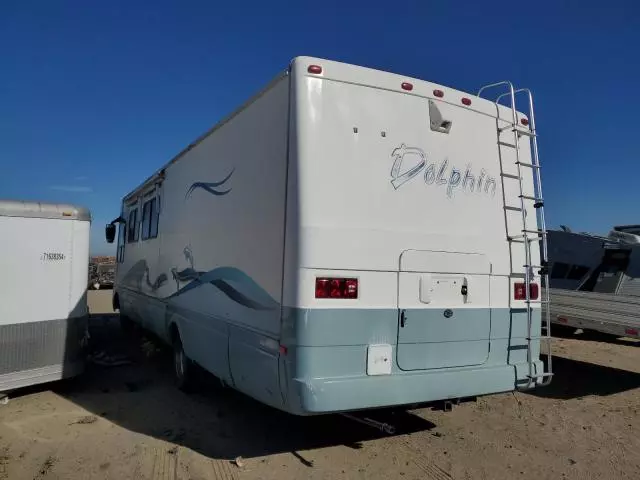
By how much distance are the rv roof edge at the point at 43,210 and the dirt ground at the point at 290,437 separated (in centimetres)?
220

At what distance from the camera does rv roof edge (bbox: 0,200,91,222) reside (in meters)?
6.00

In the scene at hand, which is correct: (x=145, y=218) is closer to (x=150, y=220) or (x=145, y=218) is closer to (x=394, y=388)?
(x=150, y=220)

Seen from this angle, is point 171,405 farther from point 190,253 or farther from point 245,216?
point 245,216

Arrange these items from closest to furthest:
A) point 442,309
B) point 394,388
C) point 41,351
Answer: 1. point 394,388
2. point 442,309
3. point 41,351

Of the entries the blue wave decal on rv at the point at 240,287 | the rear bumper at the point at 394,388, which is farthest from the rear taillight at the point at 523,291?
the blue wave decal on rv at the point at 240,287

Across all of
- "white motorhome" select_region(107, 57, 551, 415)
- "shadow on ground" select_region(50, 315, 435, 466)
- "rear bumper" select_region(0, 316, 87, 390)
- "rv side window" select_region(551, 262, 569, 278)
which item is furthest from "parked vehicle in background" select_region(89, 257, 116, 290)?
"white motorhome" select_region(107, 57, 551, 415)

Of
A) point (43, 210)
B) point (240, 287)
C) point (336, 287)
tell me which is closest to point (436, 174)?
point (336, 287)

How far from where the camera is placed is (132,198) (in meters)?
9.80

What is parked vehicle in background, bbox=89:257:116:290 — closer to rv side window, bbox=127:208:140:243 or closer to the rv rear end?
rv side window, bbox=127:208:140:243

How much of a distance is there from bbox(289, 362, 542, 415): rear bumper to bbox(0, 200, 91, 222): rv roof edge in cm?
413

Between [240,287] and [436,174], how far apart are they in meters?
1.99

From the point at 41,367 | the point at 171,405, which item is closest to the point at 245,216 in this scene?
the point at 171,405

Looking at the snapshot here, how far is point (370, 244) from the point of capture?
13.3 feet

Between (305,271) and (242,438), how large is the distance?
2153mm
